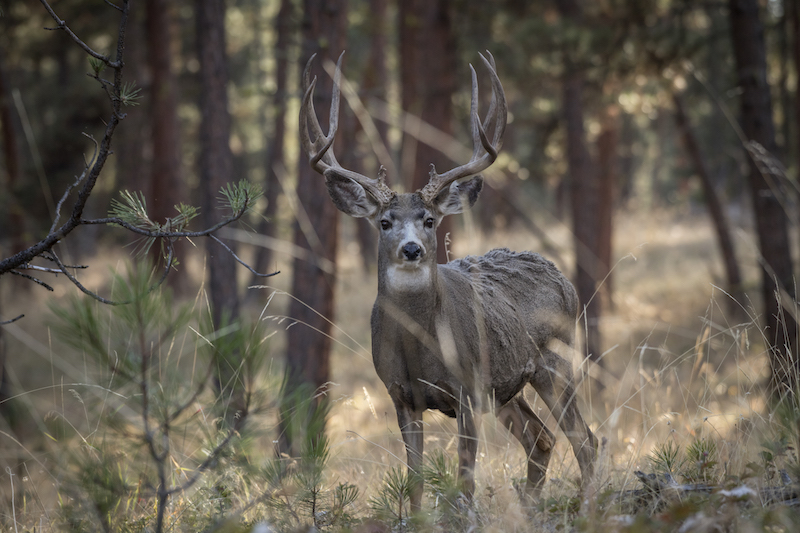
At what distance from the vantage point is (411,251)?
13.5 ft

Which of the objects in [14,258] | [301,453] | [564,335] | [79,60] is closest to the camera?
[301,453]

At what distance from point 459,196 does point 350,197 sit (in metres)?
0.78

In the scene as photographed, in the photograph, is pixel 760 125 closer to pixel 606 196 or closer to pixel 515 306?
pixel 515 306

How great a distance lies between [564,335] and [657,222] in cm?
2063

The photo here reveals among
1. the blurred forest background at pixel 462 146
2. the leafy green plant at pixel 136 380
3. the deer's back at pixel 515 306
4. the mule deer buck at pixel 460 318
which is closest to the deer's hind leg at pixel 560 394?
the mule deer buck at pixel 460 318

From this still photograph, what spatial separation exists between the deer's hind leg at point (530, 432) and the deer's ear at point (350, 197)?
1.73 meters

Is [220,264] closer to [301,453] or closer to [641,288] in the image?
[301,453]

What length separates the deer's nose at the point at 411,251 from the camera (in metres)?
4.11

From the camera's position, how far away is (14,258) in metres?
3.50

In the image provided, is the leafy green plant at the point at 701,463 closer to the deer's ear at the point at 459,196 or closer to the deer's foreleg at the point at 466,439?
the deer's foreleg at the point at 466,439

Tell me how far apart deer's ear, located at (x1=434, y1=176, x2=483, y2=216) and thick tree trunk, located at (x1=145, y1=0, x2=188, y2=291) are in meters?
10.8

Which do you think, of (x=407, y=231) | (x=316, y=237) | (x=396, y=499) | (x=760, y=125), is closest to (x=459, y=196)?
(x=407, y=231)

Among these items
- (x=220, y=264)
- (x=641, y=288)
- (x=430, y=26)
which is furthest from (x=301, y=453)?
(x=641, y=288)

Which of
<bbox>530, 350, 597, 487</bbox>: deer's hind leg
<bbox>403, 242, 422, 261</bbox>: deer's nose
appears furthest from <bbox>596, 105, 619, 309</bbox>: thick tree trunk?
<bbox>403, 242, 422, 261</bbox>: deer's nose
